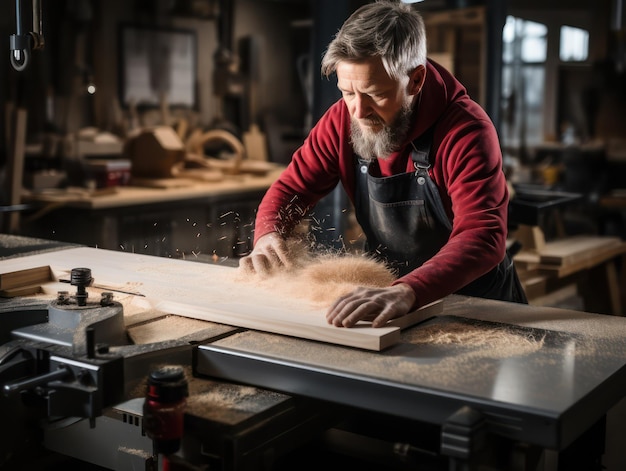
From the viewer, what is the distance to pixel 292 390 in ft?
4.95

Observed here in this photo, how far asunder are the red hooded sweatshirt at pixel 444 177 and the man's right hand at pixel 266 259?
0.10 metres

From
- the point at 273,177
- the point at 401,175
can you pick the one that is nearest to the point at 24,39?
the point at 401,175

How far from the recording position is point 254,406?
1458mm

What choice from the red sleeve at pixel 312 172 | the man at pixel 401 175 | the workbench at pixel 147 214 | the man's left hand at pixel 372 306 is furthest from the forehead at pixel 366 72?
the workbench at pixel 147 214

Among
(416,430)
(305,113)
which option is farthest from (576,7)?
(416,430)

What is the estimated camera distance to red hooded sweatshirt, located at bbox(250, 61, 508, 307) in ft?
6.26

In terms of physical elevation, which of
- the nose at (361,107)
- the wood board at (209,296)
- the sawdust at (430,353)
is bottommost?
the sawdust at (430,353)

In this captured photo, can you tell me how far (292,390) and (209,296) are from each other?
52 centimetres

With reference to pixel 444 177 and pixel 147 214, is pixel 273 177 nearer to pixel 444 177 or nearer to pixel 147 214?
pixel 147 214

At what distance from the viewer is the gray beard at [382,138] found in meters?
2.27

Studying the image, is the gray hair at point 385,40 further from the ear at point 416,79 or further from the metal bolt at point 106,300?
the metal bolt at point 106,300

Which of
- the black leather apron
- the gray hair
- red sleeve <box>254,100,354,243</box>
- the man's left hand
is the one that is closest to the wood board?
the man's left hand

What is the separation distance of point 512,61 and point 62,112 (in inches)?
240

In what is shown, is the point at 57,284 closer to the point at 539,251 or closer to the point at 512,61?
the point at 539,251
